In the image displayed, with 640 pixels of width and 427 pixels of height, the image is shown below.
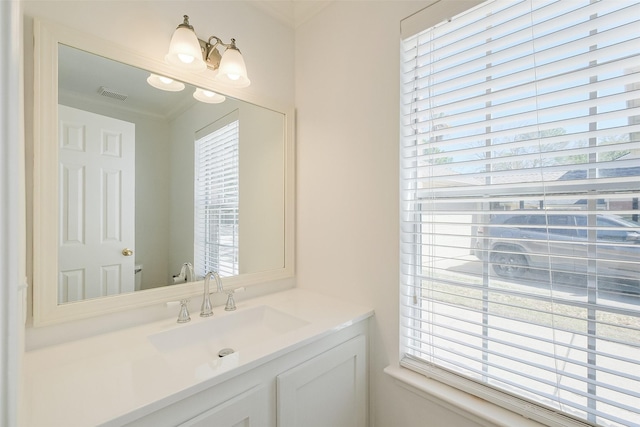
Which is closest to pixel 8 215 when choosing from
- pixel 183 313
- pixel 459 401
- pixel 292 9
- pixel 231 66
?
pixel 183 313

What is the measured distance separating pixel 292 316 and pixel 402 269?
0.54m

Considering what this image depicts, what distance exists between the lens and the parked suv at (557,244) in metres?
0.75

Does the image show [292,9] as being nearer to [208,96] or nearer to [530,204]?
[208,96]

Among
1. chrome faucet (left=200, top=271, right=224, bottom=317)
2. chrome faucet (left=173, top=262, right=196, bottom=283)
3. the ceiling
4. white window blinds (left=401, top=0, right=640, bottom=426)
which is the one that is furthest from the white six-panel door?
white window blinds (left=401, top=0, right=640, bottom=426)

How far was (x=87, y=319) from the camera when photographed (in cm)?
101

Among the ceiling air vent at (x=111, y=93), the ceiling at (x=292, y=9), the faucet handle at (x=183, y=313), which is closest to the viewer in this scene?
the ceiling air vent at (x=111, y=93)

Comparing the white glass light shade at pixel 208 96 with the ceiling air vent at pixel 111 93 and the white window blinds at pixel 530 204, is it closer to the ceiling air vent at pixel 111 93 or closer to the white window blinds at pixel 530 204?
the ceiling air vent at pixel 111 93

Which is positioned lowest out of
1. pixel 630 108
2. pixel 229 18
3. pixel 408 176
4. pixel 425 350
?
pixel 425 350

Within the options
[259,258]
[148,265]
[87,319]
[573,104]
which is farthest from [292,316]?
[573,104]

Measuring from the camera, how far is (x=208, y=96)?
1.33m

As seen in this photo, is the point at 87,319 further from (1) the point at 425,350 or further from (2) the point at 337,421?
(1) the point at 425,350

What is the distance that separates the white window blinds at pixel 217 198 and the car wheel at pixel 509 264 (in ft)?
3.82

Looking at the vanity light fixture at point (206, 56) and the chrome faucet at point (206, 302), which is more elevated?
the vanity light fixture at point (206, 56)

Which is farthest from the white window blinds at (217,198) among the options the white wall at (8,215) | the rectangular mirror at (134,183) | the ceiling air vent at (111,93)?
the white wall at (8,215)
